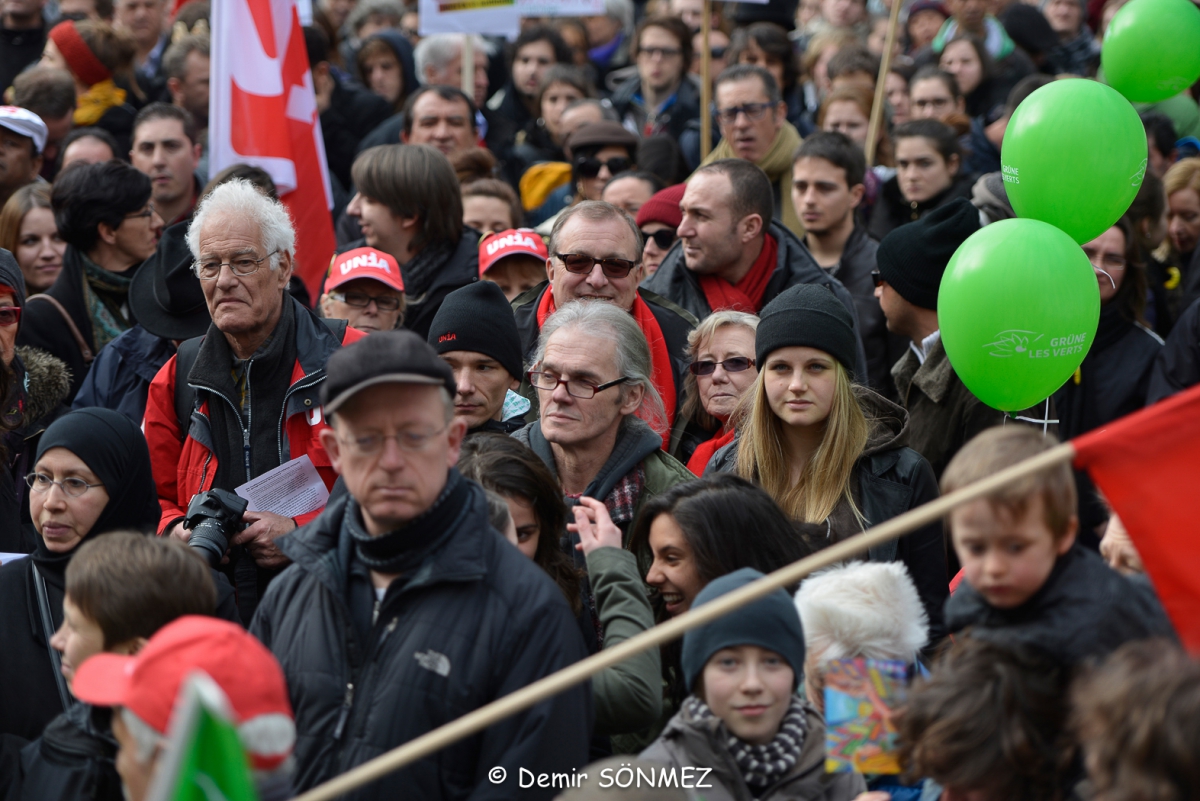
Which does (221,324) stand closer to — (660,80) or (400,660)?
(400,660)

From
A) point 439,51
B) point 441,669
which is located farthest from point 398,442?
point 439,51

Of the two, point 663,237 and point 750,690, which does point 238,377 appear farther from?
point 663,237

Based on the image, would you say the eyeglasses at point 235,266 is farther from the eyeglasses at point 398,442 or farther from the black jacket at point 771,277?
the black jacket at point 771,277

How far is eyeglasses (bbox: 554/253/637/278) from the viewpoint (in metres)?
5.39

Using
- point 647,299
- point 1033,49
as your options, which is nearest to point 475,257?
point 647,299

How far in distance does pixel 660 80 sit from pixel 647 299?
447 centimetres

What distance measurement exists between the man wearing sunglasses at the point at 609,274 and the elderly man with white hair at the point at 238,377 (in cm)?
112

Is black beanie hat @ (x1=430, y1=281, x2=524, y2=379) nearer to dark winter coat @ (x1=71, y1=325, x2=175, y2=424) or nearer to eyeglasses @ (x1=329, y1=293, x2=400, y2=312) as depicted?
eyeglasses @ (x1=329, y1=293, x2=400, y2=312)

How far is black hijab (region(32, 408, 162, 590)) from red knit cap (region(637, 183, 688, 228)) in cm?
331

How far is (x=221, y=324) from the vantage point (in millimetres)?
4547

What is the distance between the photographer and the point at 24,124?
717cm

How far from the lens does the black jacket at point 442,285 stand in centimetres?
630

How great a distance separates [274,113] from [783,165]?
2.88 m

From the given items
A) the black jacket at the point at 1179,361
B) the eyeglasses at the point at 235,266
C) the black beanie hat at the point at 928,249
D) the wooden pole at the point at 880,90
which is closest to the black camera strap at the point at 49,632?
the eyeglasses at the point at 235,266
